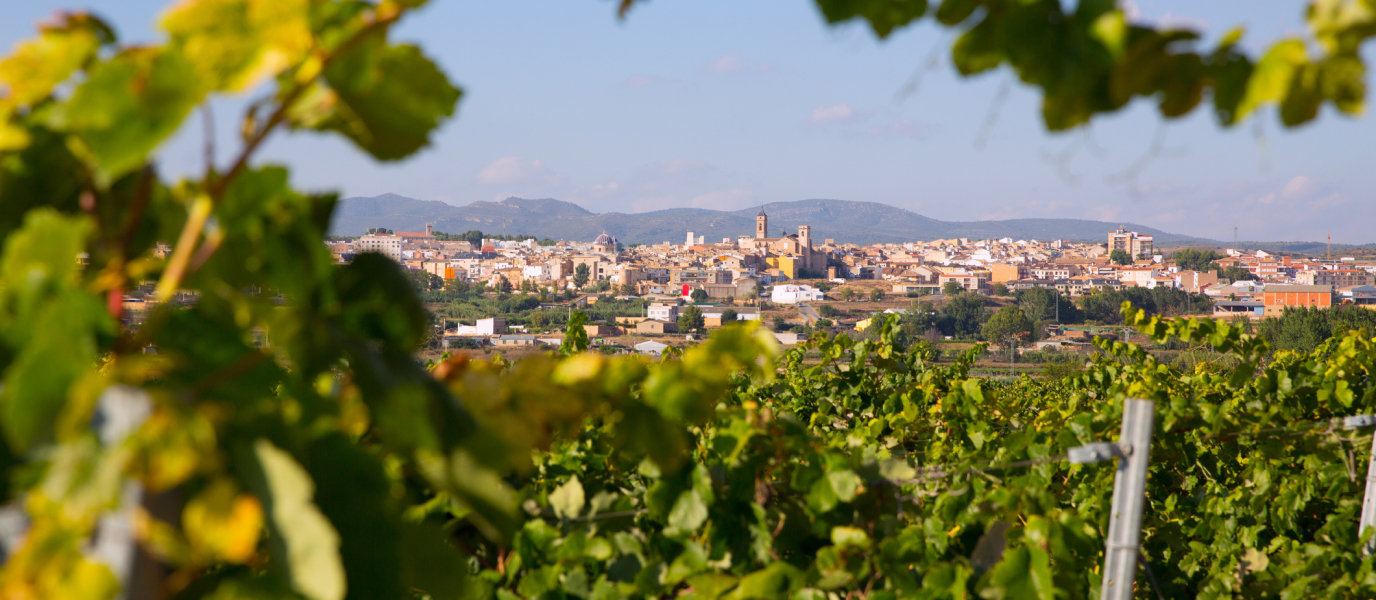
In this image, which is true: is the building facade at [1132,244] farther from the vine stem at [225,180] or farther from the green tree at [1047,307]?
the vine stem at [225,180]

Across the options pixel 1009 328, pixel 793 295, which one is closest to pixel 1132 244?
pixel 793 295

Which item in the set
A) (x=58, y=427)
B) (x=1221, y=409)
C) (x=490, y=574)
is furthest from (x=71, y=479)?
(x=1221, y=409)

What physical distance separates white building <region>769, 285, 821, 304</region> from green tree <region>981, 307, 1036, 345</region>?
14.1 meters

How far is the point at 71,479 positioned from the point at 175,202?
192 mm

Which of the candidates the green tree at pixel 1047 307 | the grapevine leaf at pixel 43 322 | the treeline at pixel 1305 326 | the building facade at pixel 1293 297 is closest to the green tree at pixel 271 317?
the grapevine leaf at pixel 43 322

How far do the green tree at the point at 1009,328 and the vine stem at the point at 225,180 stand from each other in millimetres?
47588

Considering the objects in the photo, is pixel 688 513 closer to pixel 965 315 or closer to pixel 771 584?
pixel 771 584

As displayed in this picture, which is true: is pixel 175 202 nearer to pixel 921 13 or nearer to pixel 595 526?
pixel 921 13

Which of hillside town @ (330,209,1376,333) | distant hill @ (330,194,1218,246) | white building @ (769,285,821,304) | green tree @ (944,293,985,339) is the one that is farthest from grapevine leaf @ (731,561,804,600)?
distant hill @ (330,194,1218,246)

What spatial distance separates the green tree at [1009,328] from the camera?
46188mm

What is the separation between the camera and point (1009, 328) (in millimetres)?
46469

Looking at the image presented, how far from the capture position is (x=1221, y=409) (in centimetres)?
237

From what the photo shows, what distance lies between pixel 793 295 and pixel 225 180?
60.3 metres

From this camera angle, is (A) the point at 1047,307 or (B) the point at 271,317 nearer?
(B) the point at 271,317
